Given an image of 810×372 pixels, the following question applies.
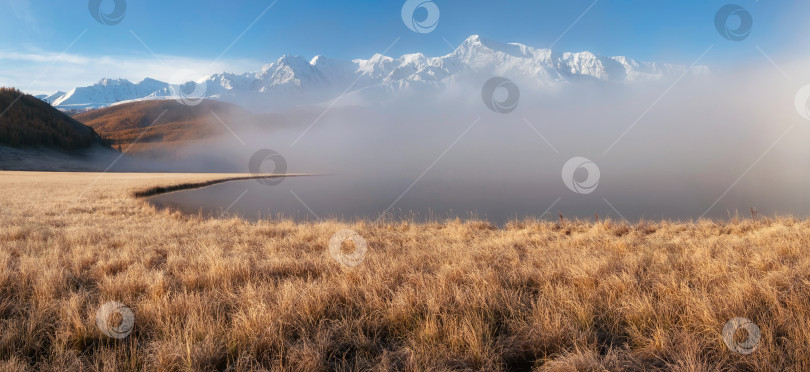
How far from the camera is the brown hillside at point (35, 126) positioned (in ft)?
261

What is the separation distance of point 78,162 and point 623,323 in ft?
380

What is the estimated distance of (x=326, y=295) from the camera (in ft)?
12.4

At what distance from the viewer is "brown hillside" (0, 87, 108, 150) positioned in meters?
79.4
